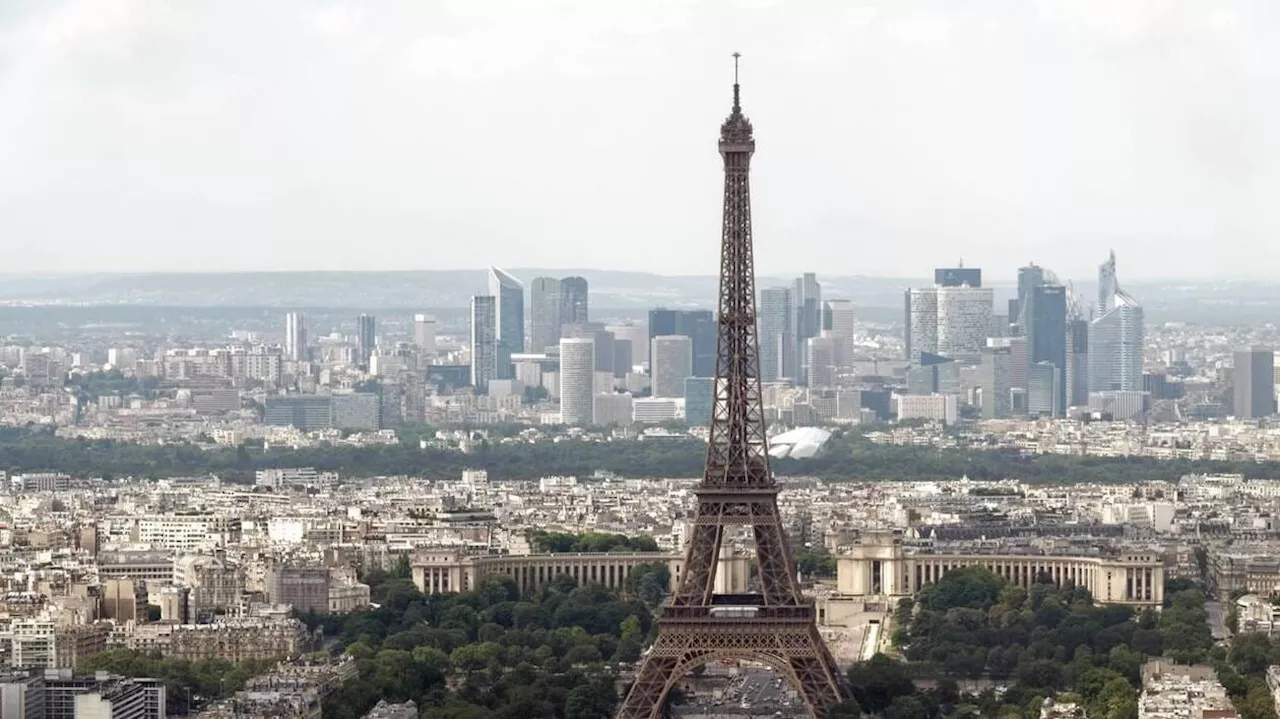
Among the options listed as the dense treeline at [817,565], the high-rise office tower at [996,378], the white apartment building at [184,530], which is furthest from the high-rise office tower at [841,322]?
the dense treeline at [817,565]

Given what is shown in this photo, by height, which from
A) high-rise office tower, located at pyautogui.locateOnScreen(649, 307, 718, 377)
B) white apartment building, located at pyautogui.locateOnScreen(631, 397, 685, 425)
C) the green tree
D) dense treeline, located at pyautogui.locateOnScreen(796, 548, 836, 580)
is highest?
high-rise office tower, located at pyautogui.locateOnScreen(649, 307, 718, 377)

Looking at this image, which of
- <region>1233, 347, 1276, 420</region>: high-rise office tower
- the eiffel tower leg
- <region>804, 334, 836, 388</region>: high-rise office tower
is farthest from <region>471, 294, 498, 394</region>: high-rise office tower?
the eiffel tower leg

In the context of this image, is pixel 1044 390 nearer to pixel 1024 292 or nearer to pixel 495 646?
pixel 1024 292

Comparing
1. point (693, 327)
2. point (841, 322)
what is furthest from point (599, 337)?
point (841, 322)

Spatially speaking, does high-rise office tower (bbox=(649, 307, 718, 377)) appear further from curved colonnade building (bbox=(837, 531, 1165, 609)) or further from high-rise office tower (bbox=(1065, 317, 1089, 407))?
curved colonnade building (bbox=(837, 531, 1165, 609))

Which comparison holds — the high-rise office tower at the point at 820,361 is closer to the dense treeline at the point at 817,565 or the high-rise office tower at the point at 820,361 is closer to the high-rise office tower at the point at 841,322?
the high-rise office tower at the point at 841,322
